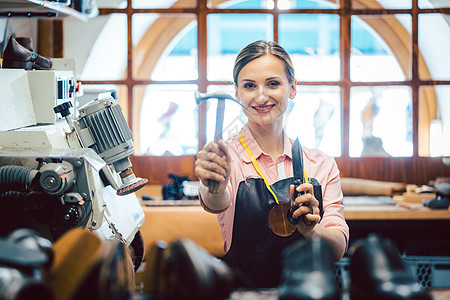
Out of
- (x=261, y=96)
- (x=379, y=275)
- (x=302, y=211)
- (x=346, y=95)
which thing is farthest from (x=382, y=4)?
(x=379, y=275)

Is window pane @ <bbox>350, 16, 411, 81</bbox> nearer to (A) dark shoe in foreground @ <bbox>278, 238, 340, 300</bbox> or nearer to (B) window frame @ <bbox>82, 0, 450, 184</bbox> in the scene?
(B) window frame @ <bbox>82, 0, 450, 184</bbox>

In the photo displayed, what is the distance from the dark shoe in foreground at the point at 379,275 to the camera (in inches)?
26.4

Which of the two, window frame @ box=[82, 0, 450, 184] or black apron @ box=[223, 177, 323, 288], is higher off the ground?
window frame @ box=[82, 0, 450, 184]

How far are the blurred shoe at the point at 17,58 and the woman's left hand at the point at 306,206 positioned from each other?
1.11m

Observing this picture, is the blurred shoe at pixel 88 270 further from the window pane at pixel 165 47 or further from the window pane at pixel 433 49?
the window pane at pixel 433 49

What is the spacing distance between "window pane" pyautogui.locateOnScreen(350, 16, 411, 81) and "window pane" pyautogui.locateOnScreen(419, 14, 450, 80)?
0.34 ft

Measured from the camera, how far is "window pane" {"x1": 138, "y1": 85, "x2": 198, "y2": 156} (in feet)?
12.5

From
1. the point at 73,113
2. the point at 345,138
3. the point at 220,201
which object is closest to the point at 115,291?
the point at 220,201

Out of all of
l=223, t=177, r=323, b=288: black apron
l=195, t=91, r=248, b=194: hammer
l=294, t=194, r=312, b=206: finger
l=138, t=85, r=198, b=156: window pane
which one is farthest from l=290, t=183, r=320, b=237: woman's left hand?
l=138, t=85, r=198, b=156: window pane

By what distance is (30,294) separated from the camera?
2.05ft

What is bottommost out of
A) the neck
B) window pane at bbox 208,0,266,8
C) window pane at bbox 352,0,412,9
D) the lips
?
the neck

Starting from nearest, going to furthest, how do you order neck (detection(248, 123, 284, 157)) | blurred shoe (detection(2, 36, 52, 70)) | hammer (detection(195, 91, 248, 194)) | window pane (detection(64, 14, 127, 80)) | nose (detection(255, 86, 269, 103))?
hammer (detection(195, 91, 248, 194)) < nose (detection(255, 86, 269, 103)) < neck (detection(248, 123, 284, 157)) < blurred shoe (detection(2, 36, 52, 70)) < window pane (detection(64, 14, 127, 80))

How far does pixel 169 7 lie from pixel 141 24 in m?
0.24

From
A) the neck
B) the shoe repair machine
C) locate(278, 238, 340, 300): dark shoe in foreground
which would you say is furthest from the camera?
the neck
